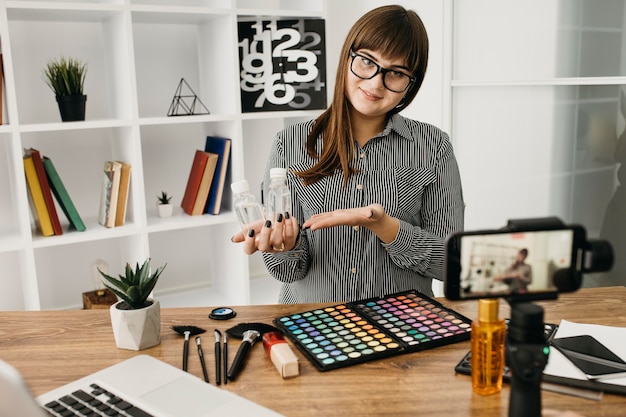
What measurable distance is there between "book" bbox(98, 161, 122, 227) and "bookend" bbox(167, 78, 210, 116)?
1.48 feet

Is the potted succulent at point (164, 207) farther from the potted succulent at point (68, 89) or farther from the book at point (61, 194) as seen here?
the potted succulent at point (68, 89)

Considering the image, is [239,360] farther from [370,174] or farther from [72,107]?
[72,107]

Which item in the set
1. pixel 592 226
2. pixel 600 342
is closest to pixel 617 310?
pixel 600 342

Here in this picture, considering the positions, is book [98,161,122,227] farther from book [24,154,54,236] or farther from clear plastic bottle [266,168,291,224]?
clear plastic bottle [266,168,291,224]

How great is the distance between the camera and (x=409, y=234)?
5.05 ft

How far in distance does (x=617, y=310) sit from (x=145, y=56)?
7.57ft

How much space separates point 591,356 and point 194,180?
2.03 m

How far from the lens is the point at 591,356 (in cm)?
106

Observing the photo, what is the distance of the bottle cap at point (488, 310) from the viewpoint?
0.86 meters

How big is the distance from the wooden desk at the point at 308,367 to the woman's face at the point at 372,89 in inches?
22.9

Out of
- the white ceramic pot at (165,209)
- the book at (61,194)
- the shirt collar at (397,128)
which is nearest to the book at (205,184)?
the white ceramic pot at (165,209)

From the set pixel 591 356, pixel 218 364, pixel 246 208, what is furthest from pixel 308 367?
pixel 246 208

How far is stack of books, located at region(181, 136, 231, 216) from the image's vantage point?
271cm

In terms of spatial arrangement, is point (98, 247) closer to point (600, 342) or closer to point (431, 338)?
point (431, 338)
